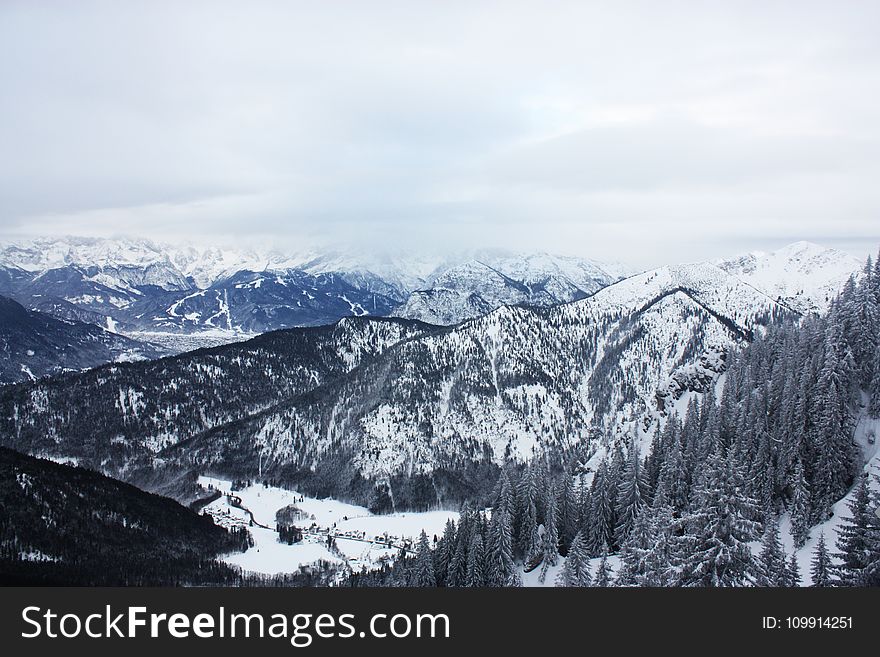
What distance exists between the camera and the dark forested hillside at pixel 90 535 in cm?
14662

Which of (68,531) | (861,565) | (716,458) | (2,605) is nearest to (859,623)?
(716,458)

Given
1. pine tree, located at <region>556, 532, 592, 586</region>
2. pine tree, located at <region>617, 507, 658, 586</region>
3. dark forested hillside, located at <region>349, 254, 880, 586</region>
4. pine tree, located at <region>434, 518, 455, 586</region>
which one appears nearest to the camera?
dark forested hillside, located at <region>349, 254, 880, 586</region>

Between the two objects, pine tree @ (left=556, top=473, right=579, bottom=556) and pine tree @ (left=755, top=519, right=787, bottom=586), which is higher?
pine tree @ (left=755, top=519, right=787, bottom=586)

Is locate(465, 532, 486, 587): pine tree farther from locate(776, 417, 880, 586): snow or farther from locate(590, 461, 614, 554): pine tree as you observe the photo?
locate(776, 417, 880, 586): snow

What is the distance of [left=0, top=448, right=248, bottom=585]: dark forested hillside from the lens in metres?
147

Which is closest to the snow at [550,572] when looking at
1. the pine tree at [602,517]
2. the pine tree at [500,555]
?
the pine tree at [602,517]

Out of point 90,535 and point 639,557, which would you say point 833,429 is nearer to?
point 639,557

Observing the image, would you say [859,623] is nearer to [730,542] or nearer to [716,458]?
[730,542]

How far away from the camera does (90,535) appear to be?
538 ft

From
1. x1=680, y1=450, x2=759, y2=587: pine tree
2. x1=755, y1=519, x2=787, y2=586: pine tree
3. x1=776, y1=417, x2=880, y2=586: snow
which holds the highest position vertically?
x1=680, y1=450, x2=759, y2=587: pine tree

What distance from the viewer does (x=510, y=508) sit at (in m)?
108

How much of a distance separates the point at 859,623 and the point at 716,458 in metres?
14.8

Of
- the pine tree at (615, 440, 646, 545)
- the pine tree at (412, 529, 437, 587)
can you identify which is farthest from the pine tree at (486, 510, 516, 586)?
the pine tree at (615, 440, 646, 545)

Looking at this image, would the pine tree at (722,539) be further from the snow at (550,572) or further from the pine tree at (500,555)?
the pine tree at (500,555)
